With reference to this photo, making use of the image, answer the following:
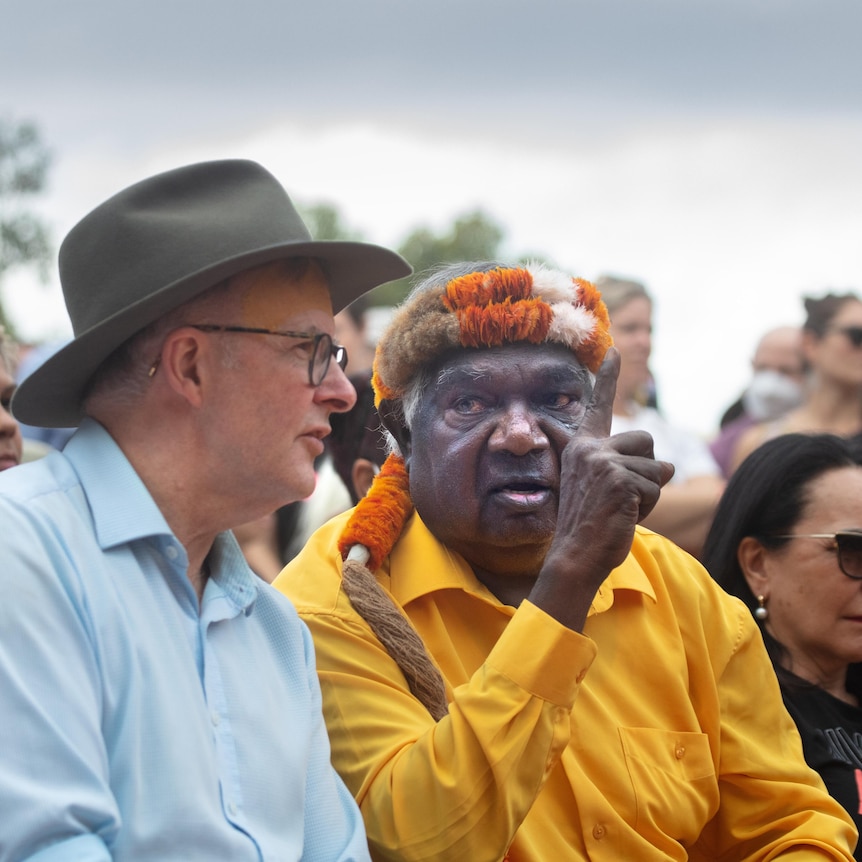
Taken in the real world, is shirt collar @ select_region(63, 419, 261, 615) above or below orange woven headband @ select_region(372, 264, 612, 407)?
below

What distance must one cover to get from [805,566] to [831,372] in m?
2.82

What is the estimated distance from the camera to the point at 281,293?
2664 millimetres

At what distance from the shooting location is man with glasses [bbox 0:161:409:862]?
2221 millimetres

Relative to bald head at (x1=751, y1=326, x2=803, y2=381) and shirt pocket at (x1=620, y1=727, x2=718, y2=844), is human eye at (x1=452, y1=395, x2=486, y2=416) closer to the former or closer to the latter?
shirt pocket at (x1=620, y1=727, x2=718, y2=844)

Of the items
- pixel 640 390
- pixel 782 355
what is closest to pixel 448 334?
pixel 640 390

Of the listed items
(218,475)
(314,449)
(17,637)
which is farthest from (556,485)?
(17,637)

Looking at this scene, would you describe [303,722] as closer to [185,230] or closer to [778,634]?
[185,230]

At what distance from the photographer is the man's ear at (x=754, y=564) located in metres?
4.05

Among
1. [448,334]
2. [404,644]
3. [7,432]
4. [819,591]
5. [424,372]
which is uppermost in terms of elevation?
[448,334]

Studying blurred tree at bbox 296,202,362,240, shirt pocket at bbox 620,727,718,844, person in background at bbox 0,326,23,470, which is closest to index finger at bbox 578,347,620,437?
shirt pocket at bbox 620,727,718,844

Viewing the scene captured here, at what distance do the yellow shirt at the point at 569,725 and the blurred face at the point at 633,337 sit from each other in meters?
2.92

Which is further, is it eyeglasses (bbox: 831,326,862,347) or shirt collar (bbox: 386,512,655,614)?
eyeglasses (bbox: 831,326,862,347)

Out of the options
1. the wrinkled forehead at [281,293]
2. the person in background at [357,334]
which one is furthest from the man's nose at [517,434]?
the person in background at [357,334]

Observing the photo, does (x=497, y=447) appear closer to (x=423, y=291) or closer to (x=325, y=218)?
(x=423, y=291)
